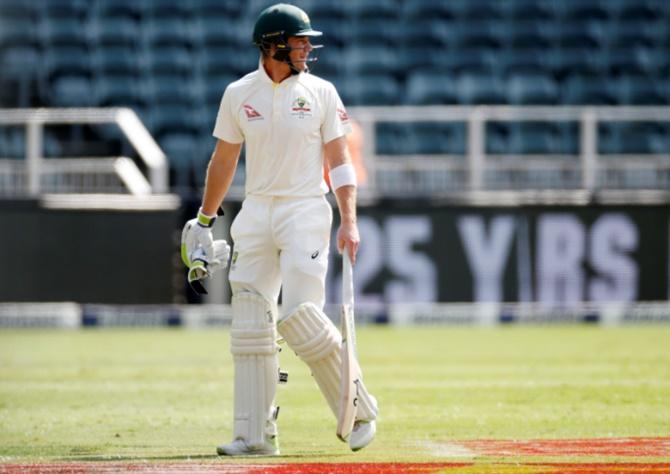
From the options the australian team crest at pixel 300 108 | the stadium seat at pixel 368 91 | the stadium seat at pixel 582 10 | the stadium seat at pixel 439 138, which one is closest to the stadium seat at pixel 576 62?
the stadium seat at pixel 582 10

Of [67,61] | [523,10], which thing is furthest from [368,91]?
[67,61]

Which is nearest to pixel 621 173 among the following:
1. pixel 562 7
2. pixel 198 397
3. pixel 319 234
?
pixel 562 7

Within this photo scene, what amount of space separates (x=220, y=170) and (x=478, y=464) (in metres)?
1.57

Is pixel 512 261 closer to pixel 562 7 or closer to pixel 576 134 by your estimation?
pixel 576 134

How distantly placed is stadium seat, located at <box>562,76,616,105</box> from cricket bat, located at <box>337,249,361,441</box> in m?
14.2

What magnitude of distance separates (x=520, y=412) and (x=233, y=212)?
7.58 m

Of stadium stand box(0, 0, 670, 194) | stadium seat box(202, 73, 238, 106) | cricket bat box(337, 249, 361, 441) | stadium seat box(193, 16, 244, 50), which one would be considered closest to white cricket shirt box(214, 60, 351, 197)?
cricket bat box(337, 249, 361, 441)

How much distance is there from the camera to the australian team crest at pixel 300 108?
5961mm

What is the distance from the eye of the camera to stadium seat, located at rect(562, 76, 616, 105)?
19.6m

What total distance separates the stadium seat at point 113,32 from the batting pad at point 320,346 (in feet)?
46.9

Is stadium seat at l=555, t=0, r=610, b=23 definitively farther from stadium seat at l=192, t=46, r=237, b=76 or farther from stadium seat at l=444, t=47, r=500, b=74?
stadium seat at l=192, t=46, r=237, b=76

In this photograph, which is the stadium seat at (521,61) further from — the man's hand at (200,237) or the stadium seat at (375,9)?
the man's hand at (200,237)

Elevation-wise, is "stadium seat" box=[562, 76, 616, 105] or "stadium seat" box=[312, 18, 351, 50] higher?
"stadium seat" box=[312, 18, 351, 50]

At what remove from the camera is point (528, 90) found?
64.1ft
